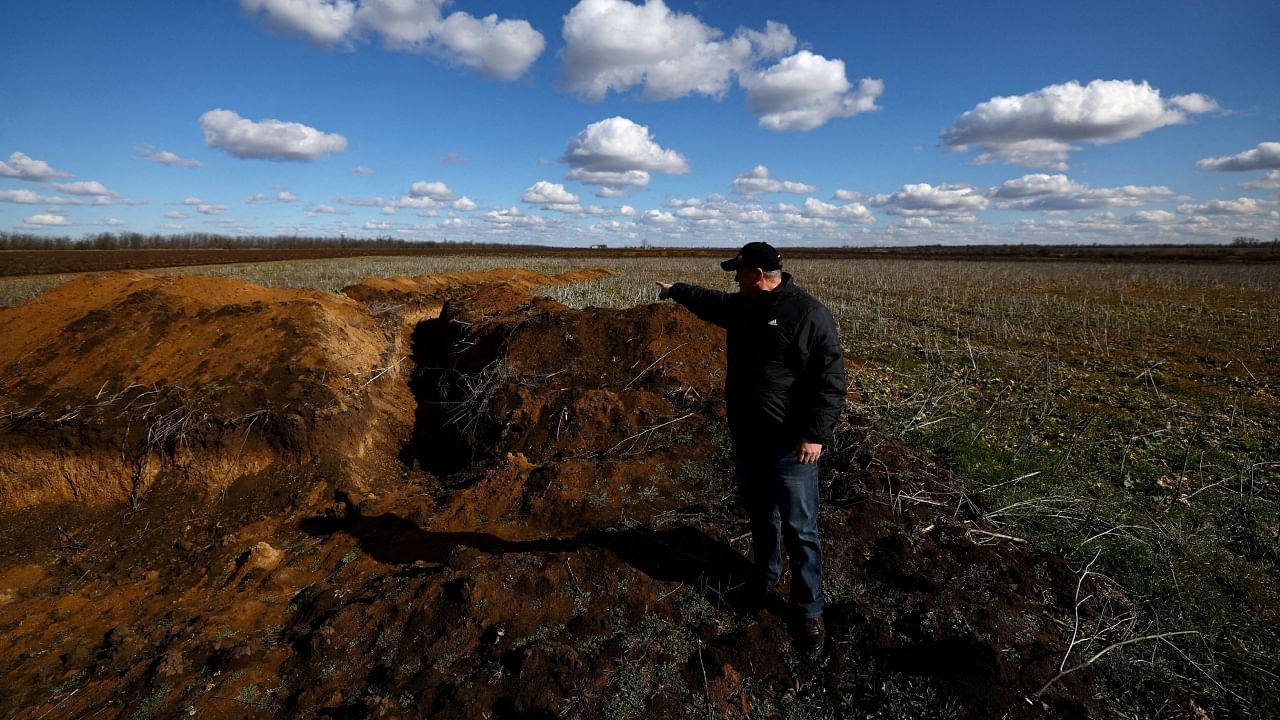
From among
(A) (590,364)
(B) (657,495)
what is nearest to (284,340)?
(A) (590,364)

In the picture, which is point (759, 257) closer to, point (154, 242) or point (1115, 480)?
point (1115, 480)

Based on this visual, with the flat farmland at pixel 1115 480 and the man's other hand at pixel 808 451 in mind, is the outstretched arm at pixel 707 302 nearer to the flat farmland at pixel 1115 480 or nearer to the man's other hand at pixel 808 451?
the man's other hand at pixel 808 451

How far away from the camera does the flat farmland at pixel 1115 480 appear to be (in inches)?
116

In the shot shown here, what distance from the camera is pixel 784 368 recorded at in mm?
3072

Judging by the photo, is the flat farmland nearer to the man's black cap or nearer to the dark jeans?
the dark jeans

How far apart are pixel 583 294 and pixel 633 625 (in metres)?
15.6

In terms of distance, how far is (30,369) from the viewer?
6293 millimetres

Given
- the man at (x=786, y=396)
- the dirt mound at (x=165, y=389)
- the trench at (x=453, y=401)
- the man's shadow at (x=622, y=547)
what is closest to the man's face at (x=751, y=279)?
the man at (x=786, y=396)

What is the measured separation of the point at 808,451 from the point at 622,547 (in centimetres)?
164

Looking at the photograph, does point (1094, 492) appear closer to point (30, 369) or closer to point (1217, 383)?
point (1217, 383)

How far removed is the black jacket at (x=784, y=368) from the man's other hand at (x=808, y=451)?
45mm

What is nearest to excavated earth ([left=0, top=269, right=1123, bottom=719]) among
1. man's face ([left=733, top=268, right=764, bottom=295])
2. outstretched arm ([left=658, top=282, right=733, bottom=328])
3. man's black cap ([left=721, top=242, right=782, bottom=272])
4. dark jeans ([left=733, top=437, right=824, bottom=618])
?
dark jeans ([left=733, top=437, right=824, bottom=618])

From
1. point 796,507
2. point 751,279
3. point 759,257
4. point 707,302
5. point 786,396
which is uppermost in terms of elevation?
point 759,257

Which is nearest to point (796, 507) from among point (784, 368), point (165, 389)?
point (784, 368)
